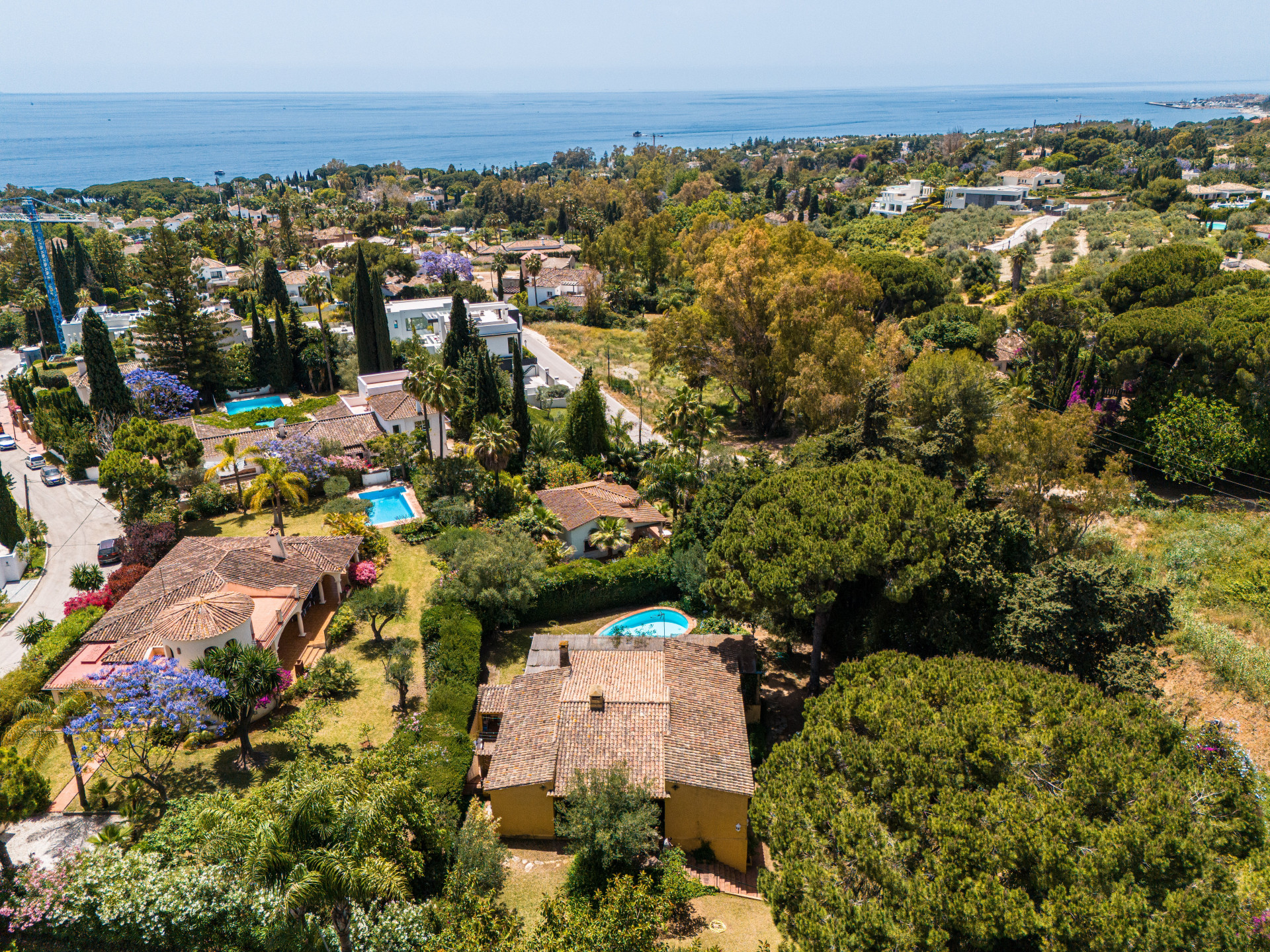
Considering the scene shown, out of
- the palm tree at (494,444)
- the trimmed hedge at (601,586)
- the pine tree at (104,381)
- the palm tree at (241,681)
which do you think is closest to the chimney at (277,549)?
the palm tree at (241,681)

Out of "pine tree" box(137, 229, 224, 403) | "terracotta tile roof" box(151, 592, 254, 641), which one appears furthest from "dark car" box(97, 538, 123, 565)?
"pine tree" box(137, 229, 224, 403)

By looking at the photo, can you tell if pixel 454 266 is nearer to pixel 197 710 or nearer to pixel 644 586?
pixel 644 586

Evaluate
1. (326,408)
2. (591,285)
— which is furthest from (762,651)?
(591,285)

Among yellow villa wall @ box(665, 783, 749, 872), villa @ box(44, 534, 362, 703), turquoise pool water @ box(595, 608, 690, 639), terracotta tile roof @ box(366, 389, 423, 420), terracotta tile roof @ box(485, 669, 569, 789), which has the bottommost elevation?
turquoise pool water @ box(595, 608, 690, 639)

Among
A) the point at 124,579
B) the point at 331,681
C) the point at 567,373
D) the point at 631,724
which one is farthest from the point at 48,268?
the point at 631,724

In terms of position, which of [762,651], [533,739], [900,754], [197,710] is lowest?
[762,651]

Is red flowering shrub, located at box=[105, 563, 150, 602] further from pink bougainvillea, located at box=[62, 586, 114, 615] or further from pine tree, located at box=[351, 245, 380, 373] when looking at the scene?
pine tree, located at box=[351, 245, 380, 373]

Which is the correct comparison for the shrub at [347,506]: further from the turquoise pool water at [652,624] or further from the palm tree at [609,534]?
the turquoise pool water at [652,624]

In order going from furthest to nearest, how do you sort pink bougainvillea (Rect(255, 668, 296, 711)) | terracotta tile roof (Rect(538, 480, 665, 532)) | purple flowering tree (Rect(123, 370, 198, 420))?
purple flowering tree (Rect(123, 370, 198, 420)) < terracotta tile roof (Rect(538, 480, 665, 532)) < pink bougainvillea (Rect(255, 668, 296, 711))
